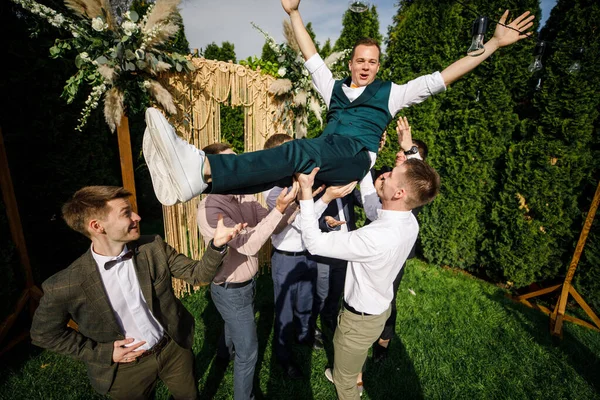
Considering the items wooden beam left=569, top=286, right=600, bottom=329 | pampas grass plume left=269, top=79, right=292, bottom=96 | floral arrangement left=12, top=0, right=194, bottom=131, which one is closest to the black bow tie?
floral arrangement left=12, top=0, right=194, bottom=131

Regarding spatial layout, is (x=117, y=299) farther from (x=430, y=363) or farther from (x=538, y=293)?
(x=538, y=293)

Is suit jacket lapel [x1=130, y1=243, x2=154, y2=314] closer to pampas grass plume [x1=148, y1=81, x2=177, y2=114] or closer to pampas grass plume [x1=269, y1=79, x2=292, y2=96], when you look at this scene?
pampas grass plume [x1=148, y1=81, x2=177, y2=114]

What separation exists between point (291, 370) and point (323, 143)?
249 cm

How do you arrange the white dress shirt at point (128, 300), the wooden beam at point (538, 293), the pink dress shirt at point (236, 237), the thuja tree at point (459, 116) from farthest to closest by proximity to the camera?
the thuja tree at point (459, 116) < the wooden beam at point (538, 293) < the pink dress shirt at point (236, 237) < the white dress shirt at point (128, 300)

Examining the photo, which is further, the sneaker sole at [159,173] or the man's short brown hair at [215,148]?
the man's short brown hair at [215,148]

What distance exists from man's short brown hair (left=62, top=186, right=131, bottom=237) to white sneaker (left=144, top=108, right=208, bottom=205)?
55 cm

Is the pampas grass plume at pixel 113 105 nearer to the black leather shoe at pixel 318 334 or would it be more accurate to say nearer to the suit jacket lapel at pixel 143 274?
the suit jacket lapel at pixel 143 274

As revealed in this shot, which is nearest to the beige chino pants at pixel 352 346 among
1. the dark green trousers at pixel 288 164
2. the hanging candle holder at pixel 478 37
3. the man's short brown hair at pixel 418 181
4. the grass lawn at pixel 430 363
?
the grass lawn at pixel 430 363

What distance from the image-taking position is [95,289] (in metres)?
1.80

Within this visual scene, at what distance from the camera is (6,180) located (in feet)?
9.91

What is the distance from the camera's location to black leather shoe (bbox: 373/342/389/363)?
335 cm

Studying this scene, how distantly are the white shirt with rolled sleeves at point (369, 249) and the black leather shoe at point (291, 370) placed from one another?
54.0 inches

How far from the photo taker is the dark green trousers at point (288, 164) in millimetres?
1613

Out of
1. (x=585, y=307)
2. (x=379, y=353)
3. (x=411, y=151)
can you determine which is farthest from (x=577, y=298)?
(x=411, y=151)
